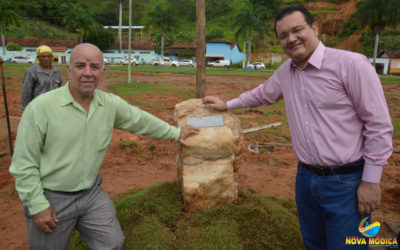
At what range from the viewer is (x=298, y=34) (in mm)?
2104

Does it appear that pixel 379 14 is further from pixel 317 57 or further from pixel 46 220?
pixel 46 220

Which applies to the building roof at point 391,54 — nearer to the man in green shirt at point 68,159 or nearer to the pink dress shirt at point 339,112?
the pink dress shirt at point 339,112

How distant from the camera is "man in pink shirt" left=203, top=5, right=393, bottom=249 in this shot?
75.7 inches

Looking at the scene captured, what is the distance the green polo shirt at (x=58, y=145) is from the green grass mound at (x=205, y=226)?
107 centimetres

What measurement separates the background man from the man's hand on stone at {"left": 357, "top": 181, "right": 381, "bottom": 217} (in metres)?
4.80

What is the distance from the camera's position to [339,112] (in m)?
2.05

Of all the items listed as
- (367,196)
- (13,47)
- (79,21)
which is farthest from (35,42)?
(367,196)

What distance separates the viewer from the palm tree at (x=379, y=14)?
3303 centimetres

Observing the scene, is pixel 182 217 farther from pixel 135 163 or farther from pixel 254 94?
pixel 135 163

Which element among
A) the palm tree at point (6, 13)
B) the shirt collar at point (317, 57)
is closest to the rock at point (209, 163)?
the shirt collar at point (317, 57)

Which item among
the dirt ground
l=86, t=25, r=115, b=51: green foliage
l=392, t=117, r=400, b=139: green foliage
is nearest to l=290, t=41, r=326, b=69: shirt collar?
the dirt ground

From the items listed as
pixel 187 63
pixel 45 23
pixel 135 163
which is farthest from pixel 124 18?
pixel 135 163

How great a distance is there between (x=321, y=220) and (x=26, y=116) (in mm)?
2307

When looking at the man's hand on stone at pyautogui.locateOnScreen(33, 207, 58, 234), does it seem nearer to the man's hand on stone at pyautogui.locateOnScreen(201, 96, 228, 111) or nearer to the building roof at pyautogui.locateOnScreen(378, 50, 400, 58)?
the man's hand on stone at pyautogui.locateOnScreen(201, 96, 228, 111)
